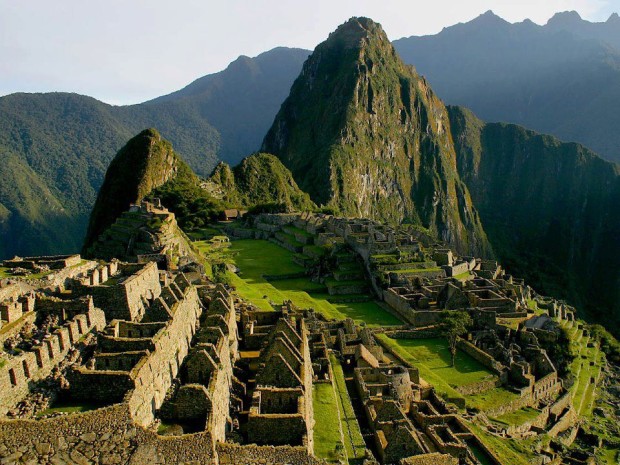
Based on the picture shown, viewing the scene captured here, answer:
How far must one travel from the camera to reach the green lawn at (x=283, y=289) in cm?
3897

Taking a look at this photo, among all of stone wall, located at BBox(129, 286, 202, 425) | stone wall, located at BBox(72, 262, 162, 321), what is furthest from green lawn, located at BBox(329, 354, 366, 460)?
stone wall, located at BBox(72, 262, 162, 321)

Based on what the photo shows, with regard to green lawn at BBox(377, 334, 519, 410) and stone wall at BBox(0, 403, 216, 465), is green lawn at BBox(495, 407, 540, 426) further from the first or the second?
stone wall at BBox(0, 403, 216, 465)

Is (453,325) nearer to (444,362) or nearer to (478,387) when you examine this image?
(444,362)

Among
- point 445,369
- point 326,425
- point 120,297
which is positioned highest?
point 120,297

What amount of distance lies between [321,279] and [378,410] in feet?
101

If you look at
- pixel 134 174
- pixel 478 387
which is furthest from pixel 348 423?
pixel 134 174

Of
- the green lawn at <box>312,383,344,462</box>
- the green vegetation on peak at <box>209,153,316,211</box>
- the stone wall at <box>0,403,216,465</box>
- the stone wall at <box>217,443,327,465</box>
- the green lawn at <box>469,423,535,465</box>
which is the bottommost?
the green lawn at <box>469,423,535,465</box>

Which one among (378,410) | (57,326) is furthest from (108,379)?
(378,410)

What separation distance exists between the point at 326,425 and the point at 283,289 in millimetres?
28859

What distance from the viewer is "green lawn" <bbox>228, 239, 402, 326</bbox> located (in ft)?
128

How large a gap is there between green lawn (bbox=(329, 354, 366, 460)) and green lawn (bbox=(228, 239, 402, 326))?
1041 centimetres

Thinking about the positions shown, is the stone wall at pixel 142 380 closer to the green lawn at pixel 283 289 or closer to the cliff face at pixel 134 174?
the green lawn at pixel 283 289

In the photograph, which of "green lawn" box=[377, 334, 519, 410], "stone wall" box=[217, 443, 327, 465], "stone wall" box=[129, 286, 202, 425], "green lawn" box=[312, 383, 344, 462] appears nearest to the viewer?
"stone wall" box=[129, 286, 202, 425]

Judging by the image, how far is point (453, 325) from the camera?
1345 inches
